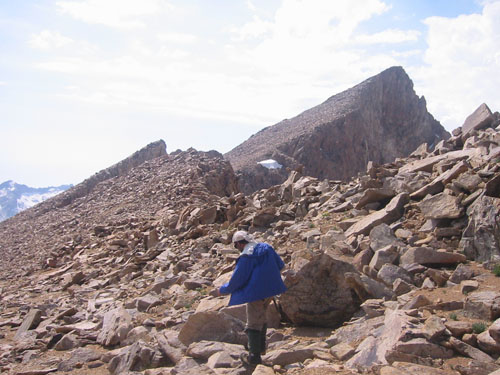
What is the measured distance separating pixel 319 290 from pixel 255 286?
1.80 metres

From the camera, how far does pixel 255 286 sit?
197 inches

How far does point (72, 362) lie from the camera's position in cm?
657

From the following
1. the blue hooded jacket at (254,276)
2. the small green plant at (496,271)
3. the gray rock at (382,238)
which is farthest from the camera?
the gray rock at (382,238)

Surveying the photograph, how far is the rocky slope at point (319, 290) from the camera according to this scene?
474 centimetres

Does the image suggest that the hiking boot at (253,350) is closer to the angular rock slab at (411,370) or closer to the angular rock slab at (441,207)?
the angular rock slab at (411,370)

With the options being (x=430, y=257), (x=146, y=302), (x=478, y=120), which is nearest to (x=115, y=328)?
(x=146, y=302)

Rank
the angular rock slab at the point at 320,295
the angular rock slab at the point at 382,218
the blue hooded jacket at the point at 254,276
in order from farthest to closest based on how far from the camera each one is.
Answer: the angular rock slab at the point at 382,218, the angular rock slab at the point at 320,295, the blue hooded jacket at the point at 254,276

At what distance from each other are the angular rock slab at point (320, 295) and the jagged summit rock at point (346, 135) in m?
37.9

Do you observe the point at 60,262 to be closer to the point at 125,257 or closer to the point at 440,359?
the point at 125,257

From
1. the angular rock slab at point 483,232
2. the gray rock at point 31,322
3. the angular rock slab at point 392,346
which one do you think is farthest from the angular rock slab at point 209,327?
the gray rock at point 31,322

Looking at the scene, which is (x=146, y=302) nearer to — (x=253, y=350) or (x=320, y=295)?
(x=320, y=295)

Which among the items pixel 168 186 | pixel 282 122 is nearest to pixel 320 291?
pixel 168 186

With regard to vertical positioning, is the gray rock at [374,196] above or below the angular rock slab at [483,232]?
above

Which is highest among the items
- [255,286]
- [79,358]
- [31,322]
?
[255,286]
